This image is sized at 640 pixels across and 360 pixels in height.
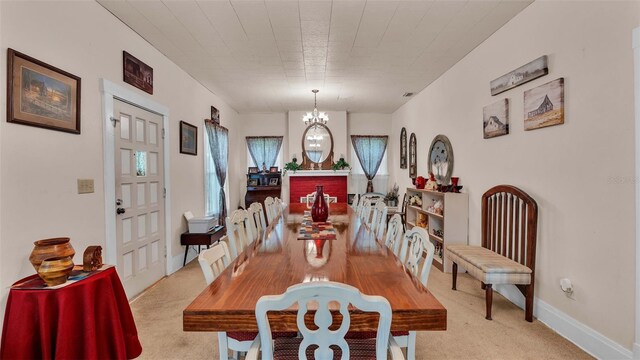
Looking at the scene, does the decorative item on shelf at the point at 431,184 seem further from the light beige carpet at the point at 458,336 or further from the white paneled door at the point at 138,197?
the white paneled door at the point at 138,197

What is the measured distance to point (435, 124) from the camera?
4.66 metres

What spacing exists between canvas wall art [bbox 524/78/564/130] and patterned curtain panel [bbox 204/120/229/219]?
433 centimetres

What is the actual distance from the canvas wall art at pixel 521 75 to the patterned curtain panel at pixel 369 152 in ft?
13.5

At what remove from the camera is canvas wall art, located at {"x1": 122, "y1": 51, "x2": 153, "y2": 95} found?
113 inches

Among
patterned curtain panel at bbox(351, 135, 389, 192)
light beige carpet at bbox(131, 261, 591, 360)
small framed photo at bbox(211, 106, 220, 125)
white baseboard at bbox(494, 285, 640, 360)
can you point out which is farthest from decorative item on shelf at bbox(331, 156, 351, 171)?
white baseboard at bbox(494, 285, 640, 360)

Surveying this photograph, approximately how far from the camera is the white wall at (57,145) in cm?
182

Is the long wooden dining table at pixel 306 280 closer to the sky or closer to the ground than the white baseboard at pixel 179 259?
closer to the sky

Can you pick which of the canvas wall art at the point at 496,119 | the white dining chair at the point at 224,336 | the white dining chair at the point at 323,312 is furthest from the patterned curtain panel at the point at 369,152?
the white dining chair at the point at 323,312

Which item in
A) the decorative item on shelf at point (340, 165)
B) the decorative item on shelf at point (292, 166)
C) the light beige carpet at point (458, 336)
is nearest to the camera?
the light beige carpet at point (458, 336)

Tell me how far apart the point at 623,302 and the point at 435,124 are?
3262mm

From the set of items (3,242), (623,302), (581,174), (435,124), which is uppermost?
(435,124)

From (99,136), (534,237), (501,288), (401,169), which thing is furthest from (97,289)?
(401,169)

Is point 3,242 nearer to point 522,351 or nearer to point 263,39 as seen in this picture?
point 263,39

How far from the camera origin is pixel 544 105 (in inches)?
94.7
